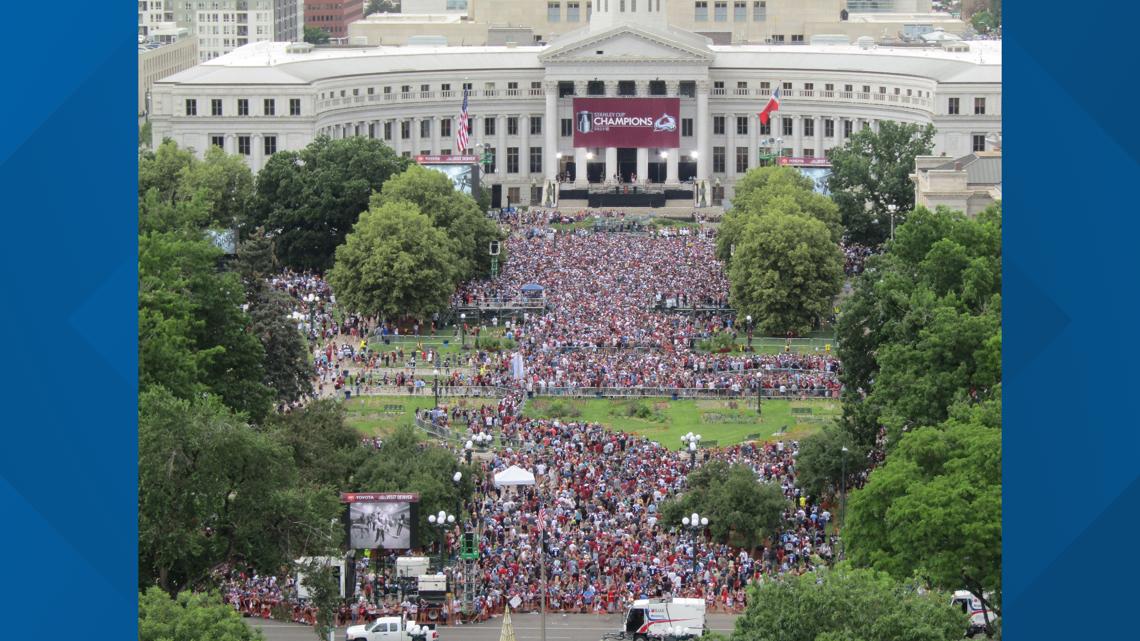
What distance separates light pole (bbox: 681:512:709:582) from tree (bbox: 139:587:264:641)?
72.2ft

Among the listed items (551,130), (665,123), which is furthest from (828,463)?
(551,130)

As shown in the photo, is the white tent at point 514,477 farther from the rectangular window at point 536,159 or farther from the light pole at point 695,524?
the rectangular window at point 536,159

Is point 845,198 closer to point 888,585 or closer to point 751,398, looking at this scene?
point 751,398

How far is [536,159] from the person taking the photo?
196m

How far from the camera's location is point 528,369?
11650cm

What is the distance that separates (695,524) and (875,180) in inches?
2928

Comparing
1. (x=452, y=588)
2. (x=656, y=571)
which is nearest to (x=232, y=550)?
(x=452, y=588)

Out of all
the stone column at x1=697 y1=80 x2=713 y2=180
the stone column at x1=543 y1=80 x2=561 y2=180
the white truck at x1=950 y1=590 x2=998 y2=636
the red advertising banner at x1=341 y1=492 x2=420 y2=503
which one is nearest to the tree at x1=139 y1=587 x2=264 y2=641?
the red advertising banner at x1=341 y1=492 x2=420 y2=503

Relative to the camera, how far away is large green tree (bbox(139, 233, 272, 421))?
92.0 m

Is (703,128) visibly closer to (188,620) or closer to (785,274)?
(785,274)

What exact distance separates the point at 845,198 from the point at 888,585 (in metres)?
91.2

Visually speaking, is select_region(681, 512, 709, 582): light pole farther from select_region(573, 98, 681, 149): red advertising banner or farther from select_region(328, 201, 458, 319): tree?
select_region(573, 98, 681, 149): red advertising banner

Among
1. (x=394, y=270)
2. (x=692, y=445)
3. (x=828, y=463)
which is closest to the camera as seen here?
(x=828, y=463)

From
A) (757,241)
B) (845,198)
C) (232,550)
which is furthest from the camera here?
(845,198)
